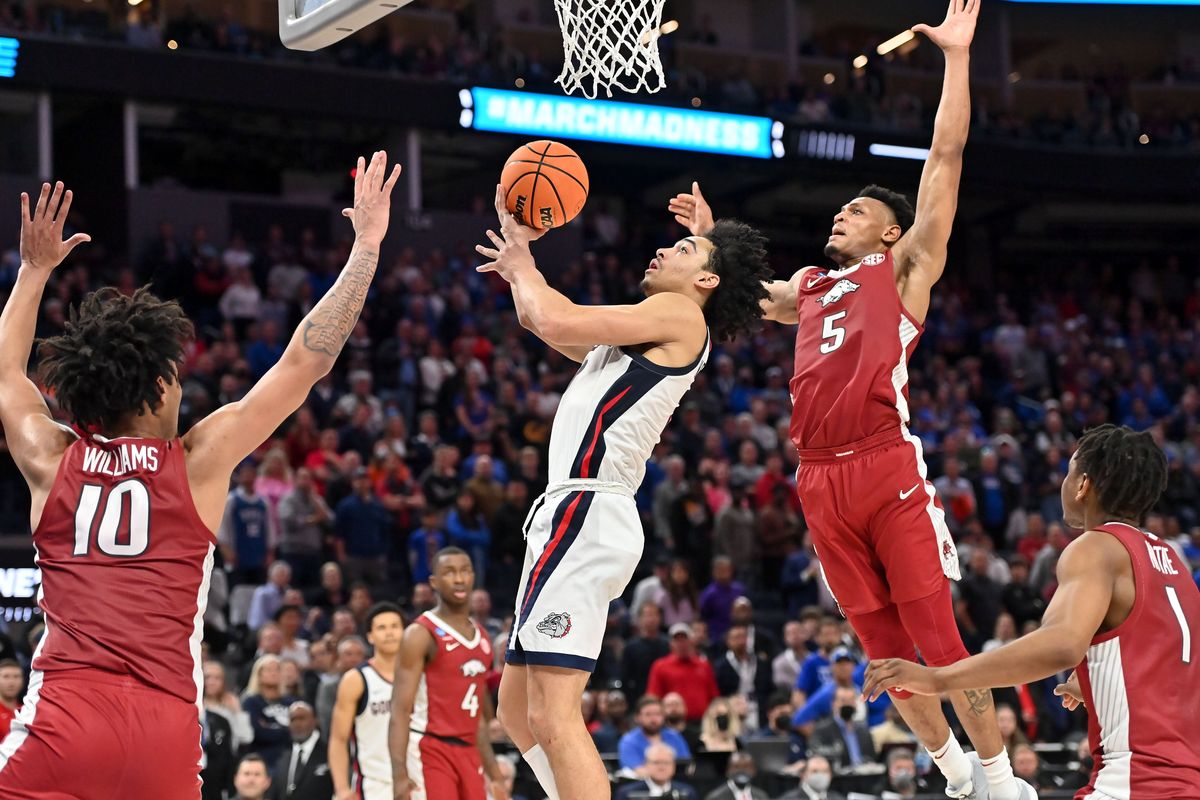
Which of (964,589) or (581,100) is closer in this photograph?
(964,589)

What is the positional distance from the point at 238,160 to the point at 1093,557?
21886mm

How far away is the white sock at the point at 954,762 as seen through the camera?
6.01 m

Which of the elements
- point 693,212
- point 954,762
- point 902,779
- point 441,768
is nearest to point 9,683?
point 441,768

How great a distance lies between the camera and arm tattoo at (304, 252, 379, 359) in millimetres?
4273

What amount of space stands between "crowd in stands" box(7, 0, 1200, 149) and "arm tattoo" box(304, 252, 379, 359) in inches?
686

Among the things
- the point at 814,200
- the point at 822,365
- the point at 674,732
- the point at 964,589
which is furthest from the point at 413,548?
the point at 814,200

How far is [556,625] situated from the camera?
209 inches

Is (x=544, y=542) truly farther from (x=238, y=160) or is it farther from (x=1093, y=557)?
(x=238, y=160)

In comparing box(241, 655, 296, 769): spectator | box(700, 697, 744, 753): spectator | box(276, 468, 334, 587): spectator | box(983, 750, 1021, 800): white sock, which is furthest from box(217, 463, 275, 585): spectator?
box(983, 750, 1021, 800): white sock

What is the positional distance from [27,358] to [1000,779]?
386 cm

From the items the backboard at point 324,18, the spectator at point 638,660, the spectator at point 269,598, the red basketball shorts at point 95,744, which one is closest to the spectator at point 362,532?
the spectator at point 269,598

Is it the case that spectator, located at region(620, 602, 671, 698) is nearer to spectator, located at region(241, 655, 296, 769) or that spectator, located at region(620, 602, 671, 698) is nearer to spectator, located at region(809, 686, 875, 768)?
spectator, located at region(809, 686, 875, 768)

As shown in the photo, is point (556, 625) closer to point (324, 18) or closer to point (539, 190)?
point (539, 190)

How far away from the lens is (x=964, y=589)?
49.6 ft
